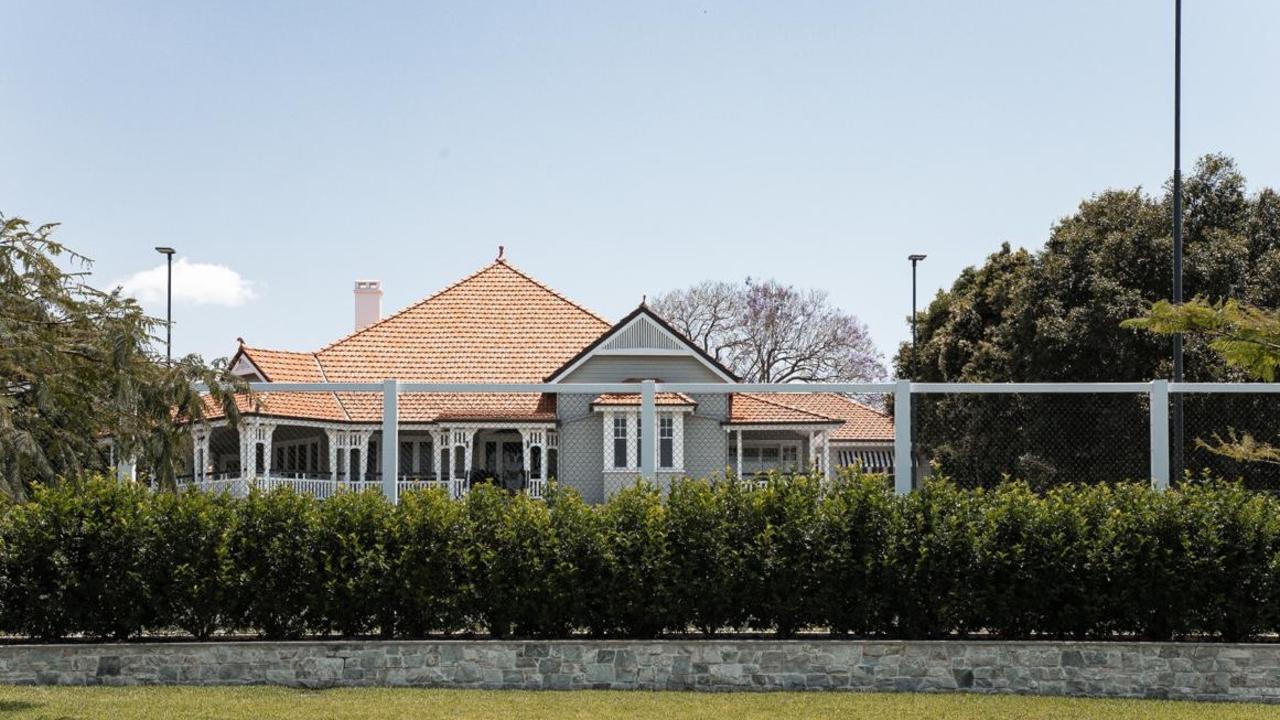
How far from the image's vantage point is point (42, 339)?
34.7ft

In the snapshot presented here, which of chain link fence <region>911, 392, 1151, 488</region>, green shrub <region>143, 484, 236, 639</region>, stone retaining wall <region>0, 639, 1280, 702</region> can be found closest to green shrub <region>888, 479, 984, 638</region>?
stone retaining wall <region>0, 639, 1280, 702</region>

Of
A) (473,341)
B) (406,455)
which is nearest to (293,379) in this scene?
(406,455)

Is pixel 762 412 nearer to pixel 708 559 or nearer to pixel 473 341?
pixel 473 341

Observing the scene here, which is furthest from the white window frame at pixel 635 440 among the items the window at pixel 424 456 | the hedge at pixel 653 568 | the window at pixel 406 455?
the window at pixel 406 455

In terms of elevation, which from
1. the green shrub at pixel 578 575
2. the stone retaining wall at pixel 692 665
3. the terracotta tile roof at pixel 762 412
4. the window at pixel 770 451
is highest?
the terracotta tile roof at pixel 762 412

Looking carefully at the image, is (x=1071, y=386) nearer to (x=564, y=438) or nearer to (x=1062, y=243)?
(x=564, y=438)

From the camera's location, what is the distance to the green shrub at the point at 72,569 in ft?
35.1

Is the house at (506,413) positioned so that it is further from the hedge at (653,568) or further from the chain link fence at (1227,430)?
the chain link fence at (1227,430)

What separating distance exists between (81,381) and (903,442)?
6411 millimetres

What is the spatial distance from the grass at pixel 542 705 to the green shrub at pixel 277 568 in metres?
0.73

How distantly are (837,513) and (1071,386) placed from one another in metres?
2.14

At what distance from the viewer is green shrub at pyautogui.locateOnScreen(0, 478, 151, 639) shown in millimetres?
10688

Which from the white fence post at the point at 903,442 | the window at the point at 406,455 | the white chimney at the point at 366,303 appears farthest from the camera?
the white chimney at the point at 366,303

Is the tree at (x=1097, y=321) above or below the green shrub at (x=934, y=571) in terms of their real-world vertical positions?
above
